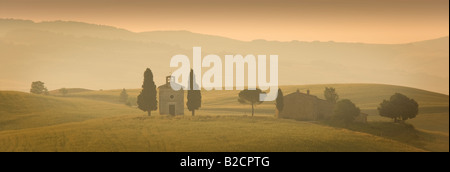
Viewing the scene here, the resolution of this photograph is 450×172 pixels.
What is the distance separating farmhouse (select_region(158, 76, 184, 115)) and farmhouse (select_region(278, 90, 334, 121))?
21.6 metres

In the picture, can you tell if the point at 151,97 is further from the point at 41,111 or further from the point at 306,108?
the point at 41,111

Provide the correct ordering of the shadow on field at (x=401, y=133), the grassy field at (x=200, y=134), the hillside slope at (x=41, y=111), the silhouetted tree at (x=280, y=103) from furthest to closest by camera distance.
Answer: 1. the silhouetted tree at (x=280, y=103)
2. the hillside slope at (x=41, y=111)
3. the shadow on field at (x=401, y=133)
4. the grassy field at (x=200, y=134)

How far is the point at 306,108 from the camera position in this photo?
292 ft

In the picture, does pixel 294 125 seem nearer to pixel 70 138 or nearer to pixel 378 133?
pixel 378 133

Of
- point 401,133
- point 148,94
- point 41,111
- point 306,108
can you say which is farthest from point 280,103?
point 41,111

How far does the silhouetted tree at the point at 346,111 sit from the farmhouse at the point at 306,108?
6.02m

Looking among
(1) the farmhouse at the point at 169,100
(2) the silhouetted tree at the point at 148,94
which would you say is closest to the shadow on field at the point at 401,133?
(1) the farmhouse at the point at 169,100

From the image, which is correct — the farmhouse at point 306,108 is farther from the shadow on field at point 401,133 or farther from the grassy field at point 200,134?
the grassy field at point 200,134

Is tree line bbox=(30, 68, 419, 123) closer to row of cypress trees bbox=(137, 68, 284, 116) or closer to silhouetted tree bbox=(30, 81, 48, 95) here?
row of cypress trees bbox=(137, 68, 284, 116)

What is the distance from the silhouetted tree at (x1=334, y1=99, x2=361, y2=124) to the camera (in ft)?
269

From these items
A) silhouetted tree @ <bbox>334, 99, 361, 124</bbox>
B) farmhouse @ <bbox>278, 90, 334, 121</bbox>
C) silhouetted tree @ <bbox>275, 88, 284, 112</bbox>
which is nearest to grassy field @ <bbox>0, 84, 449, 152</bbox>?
silhouetted tree @ <bbox>334, 99, 361, 124</bbox>

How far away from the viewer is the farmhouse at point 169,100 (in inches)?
3046
